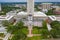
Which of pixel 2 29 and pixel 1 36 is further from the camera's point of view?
pixel 2 29

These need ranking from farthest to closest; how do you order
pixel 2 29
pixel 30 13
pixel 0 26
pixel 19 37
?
pixel 30 13
pixel 0 26
pixel 2 29
pixel 19 37

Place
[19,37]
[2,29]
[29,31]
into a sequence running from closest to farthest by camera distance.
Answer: [19,37] → [29,31] → [2,29]

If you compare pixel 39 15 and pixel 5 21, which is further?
pixel 39 15

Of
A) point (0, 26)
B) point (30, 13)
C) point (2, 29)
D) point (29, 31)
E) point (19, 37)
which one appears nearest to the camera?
point (19, 37)

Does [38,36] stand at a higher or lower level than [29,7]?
lower

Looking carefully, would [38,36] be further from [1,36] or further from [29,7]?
[29,7]

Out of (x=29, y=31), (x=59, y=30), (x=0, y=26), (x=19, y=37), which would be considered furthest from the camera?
(x=0, y=26)

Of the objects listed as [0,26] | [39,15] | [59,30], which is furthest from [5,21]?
[59,30]

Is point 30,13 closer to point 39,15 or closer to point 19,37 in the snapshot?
point 39,15

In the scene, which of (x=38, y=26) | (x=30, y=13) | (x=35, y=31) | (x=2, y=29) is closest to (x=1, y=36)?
(x=2, y=29)
